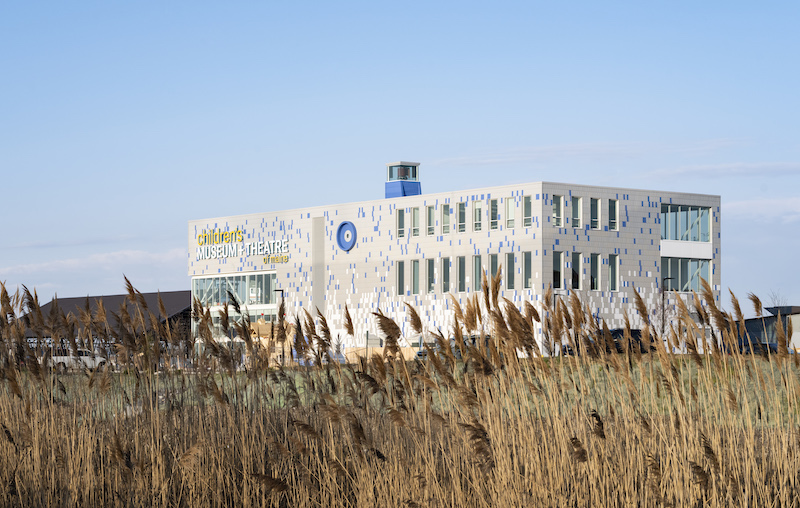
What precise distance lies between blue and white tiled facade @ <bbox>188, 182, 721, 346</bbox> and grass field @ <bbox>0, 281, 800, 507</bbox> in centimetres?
3704

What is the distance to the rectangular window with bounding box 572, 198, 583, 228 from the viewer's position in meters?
49.3

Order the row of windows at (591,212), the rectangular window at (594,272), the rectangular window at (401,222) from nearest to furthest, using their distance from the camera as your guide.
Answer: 1. the row of windows at (591,212)
2. the rectangular window at (594,272)
3. the rectangular window at (401,222)

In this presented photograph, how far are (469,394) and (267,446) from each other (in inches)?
84.9

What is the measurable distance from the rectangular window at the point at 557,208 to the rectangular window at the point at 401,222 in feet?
28.0

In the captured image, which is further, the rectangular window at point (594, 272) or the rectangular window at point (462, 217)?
the rectangular window at point (462, 217)

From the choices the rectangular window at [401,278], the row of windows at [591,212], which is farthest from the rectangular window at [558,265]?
the rectangular window at [401,278]

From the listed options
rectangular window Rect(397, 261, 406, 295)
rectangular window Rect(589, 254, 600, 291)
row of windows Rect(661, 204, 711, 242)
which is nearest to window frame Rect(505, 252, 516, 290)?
rectangular window Rect(589, 254, 600, 291)

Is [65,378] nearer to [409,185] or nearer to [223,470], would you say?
[223,470]

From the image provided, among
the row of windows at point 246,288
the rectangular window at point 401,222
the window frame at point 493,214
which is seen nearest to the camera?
the window frame at point 493,214

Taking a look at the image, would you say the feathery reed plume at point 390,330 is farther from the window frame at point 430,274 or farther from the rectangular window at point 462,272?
the window frame at point 430,274

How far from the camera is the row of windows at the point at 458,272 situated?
48656 mm

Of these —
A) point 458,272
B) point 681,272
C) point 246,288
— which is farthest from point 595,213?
point 246,288

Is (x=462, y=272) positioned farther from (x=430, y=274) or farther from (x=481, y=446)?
(x=481, y=446)

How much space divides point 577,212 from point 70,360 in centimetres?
4106
